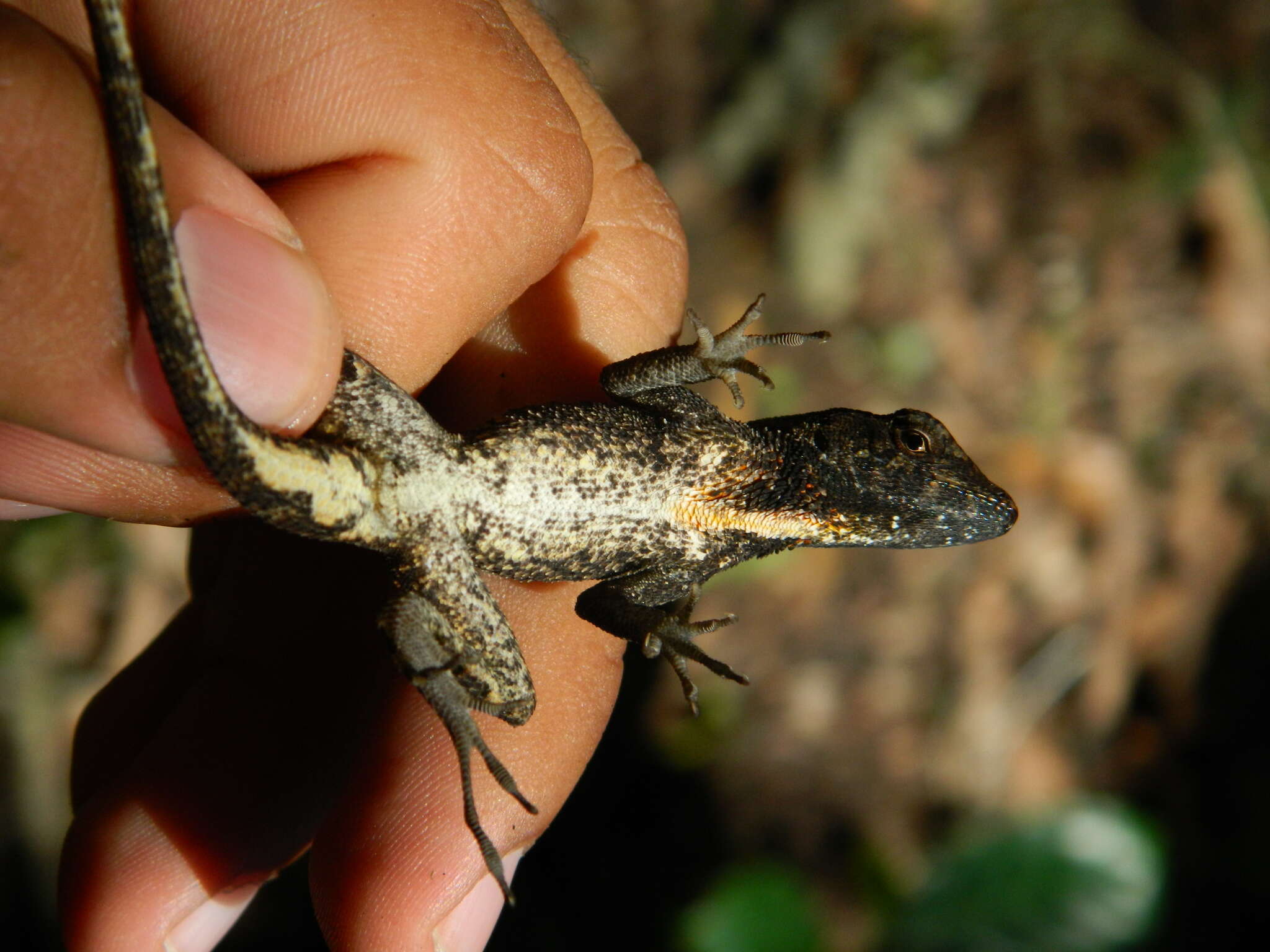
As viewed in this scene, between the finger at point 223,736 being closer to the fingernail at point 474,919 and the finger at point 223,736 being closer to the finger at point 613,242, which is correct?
the fingernail at point 474,919

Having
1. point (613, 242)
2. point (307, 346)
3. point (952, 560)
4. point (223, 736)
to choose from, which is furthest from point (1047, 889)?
point (307, 346)

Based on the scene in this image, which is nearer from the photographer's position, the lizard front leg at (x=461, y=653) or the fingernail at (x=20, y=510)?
the lizard front leg at (x=461, y=653)

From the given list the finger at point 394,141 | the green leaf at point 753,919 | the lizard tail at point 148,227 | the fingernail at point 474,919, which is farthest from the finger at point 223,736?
the green leaf at point 753,919

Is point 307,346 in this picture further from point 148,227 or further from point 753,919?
point 753,919

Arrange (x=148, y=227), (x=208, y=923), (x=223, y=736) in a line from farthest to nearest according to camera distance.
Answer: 1. (x=223, y=736)
2. (x=208, y=923)
3. (x=148, y=227)

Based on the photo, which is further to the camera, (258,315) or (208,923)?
(208,923)

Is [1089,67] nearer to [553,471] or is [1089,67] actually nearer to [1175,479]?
[1175,479]

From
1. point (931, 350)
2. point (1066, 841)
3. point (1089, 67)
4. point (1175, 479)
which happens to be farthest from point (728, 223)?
point (1066, 841)
